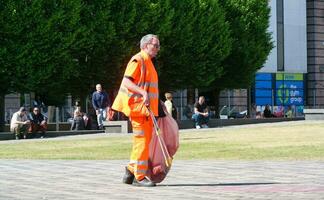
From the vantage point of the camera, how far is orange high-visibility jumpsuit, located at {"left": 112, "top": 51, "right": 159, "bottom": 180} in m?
9.89

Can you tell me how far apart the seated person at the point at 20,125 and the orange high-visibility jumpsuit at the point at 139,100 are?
18910 mm

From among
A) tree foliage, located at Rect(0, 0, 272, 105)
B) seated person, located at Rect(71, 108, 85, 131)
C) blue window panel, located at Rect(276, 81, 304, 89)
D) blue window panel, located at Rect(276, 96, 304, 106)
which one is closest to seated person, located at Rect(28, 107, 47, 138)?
seated person, located at Rect(71, 108, 85, 131)

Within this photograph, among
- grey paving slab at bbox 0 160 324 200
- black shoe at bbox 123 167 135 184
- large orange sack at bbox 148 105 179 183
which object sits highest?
large orange sack at bbox 148 105 179 183

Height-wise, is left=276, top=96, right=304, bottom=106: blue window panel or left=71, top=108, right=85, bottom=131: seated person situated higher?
left=276, top=96, right=304, bottom=106: blue window panel

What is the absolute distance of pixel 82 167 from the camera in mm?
12906

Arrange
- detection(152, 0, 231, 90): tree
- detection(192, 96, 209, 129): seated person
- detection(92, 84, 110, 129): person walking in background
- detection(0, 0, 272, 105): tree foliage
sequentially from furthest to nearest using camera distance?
detection(152, 0, 231, 90): tree → detection(0, 0, 272, 105): tree foliage → detection(192, 96, 209, 129): seated person → detection(92, 84, 110, 129): person walking in background

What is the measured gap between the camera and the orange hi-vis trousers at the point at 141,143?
32.4ft

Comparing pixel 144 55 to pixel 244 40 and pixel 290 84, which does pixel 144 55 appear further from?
pixel 290 84

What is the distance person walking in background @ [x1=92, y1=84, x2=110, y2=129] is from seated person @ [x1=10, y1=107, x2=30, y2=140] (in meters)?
2.81

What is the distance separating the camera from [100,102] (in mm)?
27688

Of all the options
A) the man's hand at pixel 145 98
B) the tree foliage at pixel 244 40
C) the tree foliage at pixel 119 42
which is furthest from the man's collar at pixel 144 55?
the tree foliage at pixel 244 40

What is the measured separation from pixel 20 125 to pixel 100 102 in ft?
10.8

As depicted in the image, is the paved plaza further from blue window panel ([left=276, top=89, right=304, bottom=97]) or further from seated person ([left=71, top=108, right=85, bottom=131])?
blue window panel ([left=276, top=89, right=304, bottom=97])

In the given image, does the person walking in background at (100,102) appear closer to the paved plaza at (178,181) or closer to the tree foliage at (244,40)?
the paved plaza at (178,181)
